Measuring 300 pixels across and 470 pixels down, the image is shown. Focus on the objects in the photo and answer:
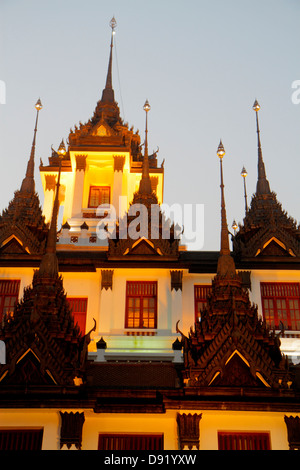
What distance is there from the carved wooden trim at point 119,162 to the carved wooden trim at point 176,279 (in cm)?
916

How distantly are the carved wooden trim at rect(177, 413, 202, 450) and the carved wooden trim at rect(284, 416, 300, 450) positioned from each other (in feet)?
7.51

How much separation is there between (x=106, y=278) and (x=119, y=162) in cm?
932

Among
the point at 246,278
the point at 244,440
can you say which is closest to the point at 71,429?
the point at 244,440

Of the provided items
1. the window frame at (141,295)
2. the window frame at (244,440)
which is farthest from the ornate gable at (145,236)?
the window frame at (244,440)

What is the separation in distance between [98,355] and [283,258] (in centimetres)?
821

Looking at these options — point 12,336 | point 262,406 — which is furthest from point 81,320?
point 262,406

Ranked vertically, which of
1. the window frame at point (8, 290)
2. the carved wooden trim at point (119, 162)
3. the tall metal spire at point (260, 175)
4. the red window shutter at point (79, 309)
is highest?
the carved wooden trim at point (119, 162)

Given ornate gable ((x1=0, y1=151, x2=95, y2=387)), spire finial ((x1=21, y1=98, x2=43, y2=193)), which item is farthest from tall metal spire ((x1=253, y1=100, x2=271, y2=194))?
ornate gable ((x1=0, y1=151, x2=95, y2=387))

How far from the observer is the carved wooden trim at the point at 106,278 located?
2277cm

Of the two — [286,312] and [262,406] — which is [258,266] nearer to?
[286,312]

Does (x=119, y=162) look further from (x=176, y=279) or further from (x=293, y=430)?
(x=293, y=430)

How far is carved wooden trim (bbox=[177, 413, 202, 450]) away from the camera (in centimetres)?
1527

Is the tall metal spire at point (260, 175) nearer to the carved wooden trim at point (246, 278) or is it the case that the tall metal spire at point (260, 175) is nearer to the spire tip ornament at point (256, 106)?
the spire tip ornament at point (256, 106)

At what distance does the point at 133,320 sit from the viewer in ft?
72.8
